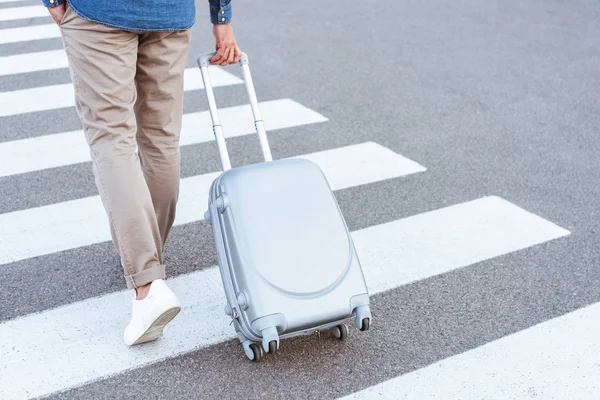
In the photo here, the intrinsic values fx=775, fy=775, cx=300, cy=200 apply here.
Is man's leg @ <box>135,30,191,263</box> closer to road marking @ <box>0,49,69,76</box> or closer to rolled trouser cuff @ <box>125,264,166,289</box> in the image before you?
rolled trouser cuff @ <box>125,264,166,289</box>

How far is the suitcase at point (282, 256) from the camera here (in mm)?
2539

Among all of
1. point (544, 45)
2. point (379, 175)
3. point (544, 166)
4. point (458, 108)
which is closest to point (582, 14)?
point (544, 45)

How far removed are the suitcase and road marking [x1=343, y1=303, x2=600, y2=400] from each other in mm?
282

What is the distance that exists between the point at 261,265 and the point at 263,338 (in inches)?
9.4

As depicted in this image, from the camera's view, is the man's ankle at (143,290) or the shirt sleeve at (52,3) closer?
the shirt sleeve at (52,3)

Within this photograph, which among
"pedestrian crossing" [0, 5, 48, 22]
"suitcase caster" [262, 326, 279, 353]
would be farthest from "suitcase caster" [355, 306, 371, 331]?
"pedestrian crossing" [0, 5, 48, 22]

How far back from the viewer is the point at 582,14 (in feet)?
30.5

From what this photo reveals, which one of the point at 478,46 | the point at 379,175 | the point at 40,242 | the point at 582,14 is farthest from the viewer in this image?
the point at 582,14

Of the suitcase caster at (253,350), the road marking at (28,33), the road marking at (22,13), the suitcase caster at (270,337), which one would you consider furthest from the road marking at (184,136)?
the road marking at (22,13)

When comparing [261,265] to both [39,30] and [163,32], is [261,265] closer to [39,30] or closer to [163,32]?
[163,32]

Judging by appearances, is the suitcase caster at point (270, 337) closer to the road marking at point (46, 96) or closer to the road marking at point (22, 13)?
the road marking at point (46, 96)

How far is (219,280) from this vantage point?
3.35 meters

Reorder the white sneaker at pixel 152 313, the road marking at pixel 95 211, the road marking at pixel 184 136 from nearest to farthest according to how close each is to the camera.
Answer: the white sneaker at pixel 152 313 < the road marking at pixel 95 211 < the road marking at pixel 184 136

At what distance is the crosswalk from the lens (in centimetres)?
270
